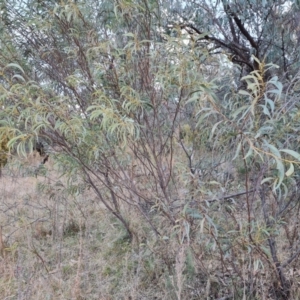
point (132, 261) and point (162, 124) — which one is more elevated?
point (162, 124)

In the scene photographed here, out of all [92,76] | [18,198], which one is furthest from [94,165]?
[18,198]

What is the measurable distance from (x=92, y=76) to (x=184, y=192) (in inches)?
38.6

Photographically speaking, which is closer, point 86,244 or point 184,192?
point 184,192

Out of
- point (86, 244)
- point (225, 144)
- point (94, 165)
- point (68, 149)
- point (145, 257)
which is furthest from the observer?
point (86, 244)

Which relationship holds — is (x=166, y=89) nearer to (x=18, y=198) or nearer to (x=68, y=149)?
(x=68, y=149)

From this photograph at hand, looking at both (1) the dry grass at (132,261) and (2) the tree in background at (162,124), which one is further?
(1) the dry grass at (132,261)

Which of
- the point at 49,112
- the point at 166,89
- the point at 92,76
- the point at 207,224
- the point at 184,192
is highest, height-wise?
the point at 92,76

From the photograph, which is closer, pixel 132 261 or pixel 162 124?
pixel 162 124

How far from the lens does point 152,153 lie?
2.33m

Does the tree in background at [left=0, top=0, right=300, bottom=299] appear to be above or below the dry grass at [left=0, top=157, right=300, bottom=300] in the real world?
above

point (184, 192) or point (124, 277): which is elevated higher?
point (184, 192)

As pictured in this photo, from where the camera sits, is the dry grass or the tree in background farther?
A: the dry grass

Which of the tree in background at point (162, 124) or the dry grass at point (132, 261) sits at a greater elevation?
the tree in background at point (162, 124)

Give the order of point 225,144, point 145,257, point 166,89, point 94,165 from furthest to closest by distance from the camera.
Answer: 1. point 145,257
2. point 94,165
3. point 166,89
4. point 225,144
